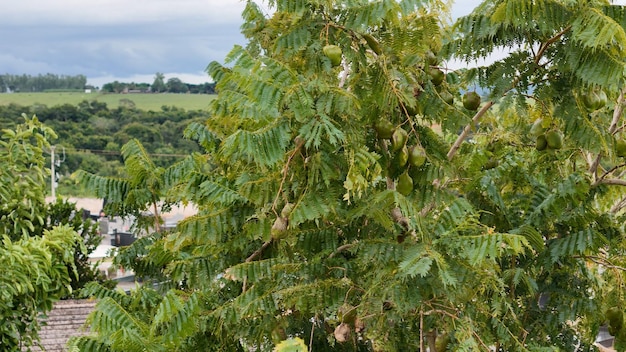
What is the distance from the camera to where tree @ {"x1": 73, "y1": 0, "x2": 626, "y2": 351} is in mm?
3131

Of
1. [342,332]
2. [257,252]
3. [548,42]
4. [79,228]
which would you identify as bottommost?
[79,228]

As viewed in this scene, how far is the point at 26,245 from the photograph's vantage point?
528 cm

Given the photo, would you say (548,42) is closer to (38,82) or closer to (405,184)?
(405,184)

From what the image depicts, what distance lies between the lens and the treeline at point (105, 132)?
32.5m

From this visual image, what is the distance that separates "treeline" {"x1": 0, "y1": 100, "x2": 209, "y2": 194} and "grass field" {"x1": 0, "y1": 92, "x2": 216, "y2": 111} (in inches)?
143

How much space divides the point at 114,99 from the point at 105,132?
60.1 feet

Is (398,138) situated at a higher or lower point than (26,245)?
higher

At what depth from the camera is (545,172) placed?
5.10 meters

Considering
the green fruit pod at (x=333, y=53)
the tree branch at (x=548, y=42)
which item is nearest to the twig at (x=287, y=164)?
the green fruit pod at (x=333, y=53)

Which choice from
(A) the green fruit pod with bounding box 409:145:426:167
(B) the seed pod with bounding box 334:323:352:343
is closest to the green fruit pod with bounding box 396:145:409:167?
(A) the green fruit pod with bounding box 409:145:426:167

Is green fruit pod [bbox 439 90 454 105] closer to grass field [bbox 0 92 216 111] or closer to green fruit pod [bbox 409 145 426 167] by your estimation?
green fruit pod [bbox 409 145 426 167]

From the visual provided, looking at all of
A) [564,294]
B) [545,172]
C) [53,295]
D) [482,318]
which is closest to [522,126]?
[545,172]

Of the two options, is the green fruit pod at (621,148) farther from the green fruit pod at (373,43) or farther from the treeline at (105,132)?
the treeline at (105,132)

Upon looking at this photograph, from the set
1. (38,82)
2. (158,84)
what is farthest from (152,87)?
(38,82)
